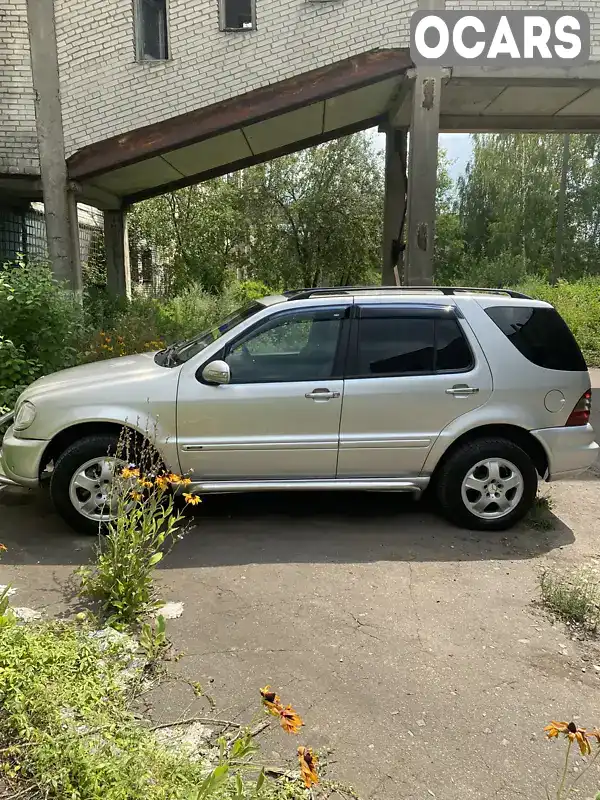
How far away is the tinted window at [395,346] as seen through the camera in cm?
477

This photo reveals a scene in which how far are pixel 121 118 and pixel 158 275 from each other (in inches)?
428

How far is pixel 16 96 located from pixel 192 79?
2678 millimetres

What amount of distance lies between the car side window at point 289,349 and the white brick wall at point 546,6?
20.6 feet

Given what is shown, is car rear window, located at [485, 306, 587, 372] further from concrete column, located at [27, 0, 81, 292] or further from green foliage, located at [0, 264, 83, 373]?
concrete column, located at [27, 0, 81, 292]

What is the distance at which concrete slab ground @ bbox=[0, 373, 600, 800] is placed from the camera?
260cm

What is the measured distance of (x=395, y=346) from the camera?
4.82 m

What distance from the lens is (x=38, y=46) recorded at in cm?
911

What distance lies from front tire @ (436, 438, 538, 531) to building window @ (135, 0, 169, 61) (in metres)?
7.81

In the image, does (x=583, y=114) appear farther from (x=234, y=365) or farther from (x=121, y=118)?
(x=234, y=365)

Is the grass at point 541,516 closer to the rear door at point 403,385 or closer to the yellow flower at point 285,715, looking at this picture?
the rear door at point 403,385

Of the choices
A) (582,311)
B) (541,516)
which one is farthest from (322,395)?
(582,311)

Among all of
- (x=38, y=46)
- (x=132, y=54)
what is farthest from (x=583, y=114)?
(x=38, y=46)

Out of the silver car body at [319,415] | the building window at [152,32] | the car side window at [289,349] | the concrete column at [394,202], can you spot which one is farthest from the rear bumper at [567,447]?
the building window at [152,32]

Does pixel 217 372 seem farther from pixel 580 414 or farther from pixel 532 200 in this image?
pixel 532 200
